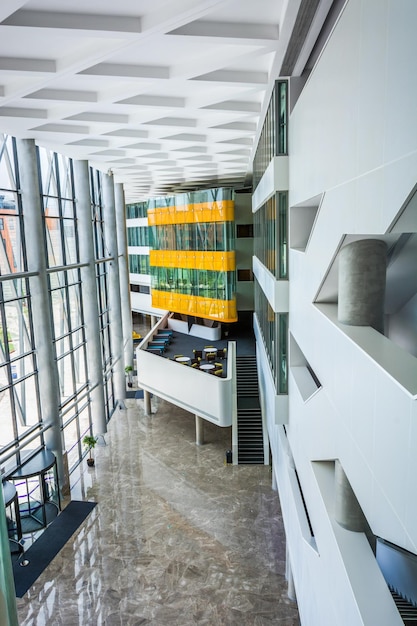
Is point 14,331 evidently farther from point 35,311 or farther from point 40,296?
point 40,296

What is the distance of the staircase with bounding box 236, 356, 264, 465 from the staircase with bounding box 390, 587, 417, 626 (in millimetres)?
12813

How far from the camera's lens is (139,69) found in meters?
9.93

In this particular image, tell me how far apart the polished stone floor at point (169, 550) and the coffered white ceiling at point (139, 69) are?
1250 cm

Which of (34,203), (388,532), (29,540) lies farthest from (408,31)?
(29,540)

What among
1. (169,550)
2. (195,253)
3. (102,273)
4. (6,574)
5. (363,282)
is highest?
(363,282)

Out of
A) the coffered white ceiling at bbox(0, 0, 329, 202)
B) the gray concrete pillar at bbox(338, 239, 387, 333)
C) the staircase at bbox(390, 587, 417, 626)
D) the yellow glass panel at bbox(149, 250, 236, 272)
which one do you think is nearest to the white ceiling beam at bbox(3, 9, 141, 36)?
the coffered white ceiling at bbox(0, 0, 329, 202)

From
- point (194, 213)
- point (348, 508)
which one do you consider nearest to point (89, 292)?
point (194, 213)

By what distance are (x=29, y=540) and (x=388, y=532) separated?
14.1 m

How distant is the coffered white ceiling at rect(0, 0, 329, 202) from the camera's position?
7.34 meters

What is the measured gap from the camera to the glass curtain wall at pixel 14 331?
50.5 feet

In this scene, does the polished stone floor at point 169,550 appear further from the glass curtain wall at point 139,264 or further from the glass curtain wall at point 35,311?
the glass curtain wall at point 139,264

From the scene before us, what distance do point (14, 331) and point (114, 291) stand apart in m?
11.6

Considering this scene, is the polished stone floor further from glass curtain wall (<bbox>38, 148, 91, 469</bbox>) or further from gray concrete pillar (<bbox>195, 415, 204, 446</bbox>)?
glass curtain wall (<bbox>38, 148, 91, 469</bbox>)

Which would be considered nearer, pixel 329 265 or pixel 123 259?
pixel 329 265
